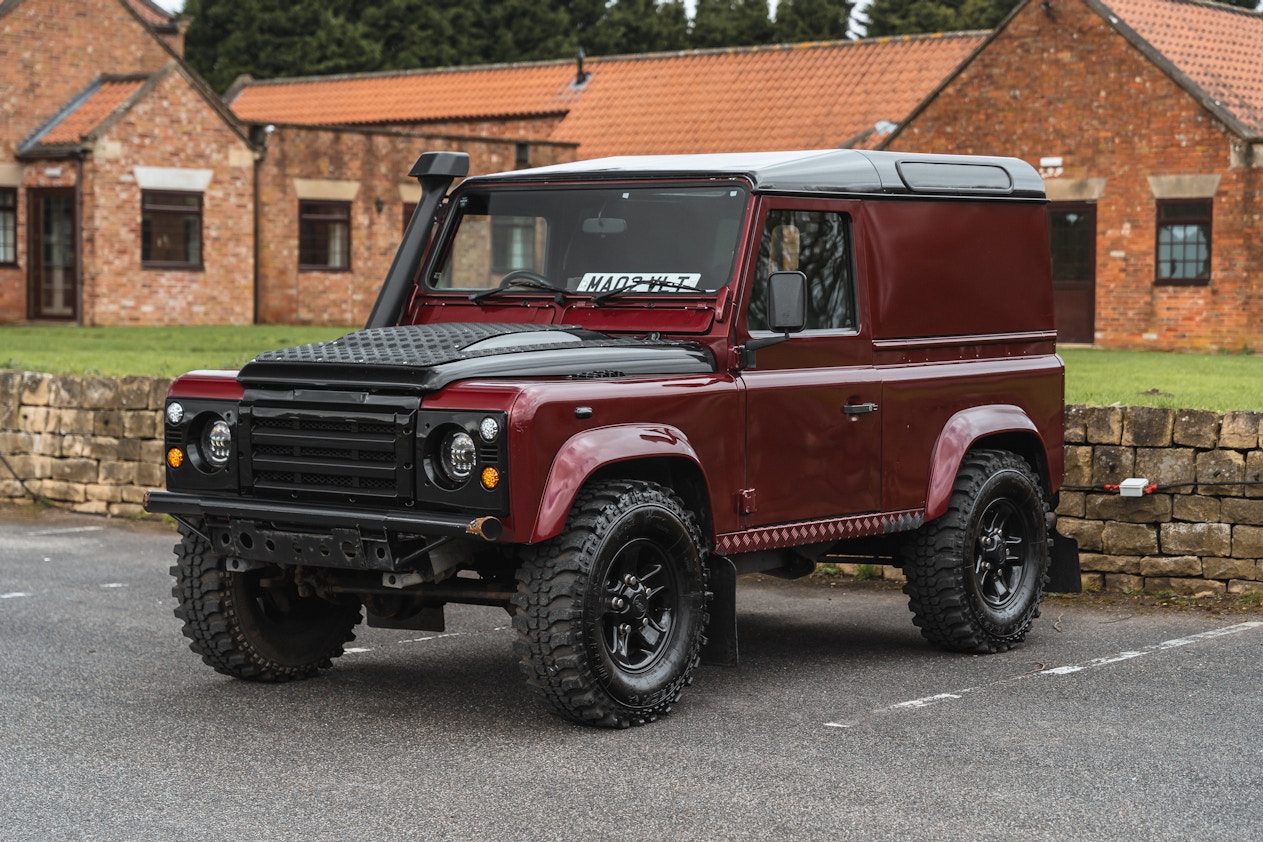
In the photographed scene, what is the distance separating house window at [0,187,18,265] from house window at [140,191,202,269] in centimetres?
237

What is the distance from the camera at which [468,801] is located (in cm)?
575

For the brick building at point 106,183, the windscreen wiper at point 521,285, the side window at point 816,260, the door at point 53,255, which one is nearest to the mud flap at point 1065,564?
the side window at point 816,260

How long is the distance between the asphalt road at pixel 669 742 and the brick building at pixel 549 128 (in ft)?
86.5

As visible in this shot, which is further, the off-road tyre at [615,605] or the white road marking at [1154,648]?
the white road marking at [1154,648]

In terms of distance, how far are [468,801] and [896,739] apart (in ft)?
5.72

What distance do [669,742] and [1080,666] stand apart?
8.05 feet

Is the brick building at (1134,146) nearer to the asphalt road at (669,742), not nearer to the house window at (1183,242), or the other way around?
the house window at (1183,242)

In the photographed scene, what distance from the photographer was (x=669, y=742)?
6.59 meters

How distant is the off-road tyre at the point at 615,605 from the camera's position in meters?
6.55

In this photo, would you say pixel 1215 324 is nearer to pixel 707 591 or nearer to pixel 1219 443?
pixel 1219 443

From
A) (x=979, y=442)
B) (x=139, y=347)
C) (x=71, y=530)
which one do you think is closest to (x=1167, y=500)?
(x=979, y=442)

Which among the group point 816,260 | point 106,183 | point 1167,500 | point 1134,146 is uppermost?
point 1134,146

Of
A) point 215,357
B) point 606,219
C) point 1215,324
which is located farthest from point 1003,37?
point 606,219

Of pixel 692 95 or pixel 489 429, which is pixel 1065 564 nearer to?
pixel 489 429
